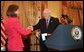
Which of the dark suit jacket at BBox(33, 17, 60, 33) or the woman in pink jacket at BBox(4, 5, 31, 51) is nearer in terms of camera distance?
the woman in pink jacket at BBox(4, 5, 31, 51)

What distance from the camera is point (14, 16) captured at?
130 inches

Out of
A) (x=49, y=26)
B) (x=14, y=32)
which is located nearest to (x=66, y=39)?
(x=14, y=32)

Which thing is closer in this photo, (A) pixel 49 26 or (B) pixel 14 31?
(B) pixel 14 31

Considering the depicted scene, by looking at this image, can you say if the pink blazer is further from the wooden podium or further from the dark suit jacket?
the dark suit jacket

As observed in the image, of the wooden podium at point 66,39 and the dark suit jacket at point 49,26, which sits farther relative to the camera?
the dark suit jacket at point 49,26


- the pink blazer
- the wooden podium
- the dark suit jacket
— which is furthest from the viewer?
the dark suit jacket

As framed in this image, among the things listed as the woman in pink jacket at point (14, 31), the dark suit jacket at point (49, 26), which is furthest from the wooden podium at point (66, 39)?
the dark suit jacket at point (49, 26)

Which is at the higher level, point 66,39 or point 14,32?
point 14,32

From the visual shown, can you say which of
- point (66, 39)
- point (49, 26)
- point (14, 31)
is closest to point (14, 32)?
point (14, 31)

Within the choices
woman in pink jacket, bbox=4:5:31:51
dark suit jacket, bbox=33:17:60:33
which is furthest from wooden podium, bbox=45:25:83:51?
dark suit jacket, bbox=33:17:60:33

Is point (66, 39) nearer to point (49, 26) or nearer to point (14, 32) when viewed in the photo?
point (14, 32)

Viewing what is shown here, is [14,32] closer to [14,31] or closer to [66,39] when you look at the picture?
[14,31]

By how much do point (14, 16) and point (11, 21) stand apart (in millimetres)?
97

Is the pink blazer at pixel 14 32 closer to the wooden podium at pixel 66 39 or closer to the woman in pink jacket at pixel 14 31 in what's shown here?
the woman in pink jacket at pixel 14 31
